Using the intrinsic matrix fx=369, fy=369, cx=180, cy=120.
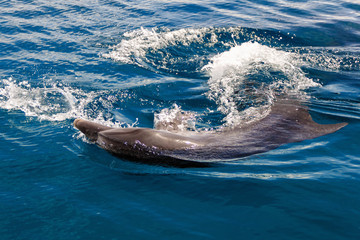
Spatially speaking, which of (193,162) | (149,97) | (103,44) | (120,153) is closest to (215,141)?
(193,162)

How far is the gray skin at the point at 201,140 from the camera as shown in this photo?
5.84 meters

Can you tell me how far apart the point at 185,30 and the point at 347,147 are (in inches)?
329

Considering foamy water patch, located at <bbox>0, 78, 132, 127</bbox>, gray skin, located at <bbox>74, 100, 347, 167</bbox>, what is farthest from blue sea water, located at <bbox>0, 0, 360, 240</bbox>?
gray skin, located at <bbox>74, 100, 347, 167</bbox>

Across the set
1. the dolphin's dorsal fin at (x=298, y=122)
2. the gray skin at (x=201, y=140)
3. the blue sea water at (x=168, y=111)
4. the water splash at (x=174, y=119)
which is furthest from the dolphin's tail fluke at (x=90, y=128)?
the dolphin's dorsal fin at (x=298, y=122)

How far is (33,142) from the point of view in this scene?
269 inches

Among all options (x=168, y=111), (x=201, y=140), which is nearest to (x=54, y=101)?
(x=168, y=111)

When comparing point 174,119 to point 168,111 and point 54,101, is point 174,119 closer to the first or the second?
point 168,111

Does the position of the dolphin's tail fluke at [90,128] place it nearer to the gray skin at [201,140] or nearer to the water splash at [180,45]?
the gray skin at [201,140]

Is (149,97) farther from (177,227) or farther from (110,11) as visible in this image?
(110,11)

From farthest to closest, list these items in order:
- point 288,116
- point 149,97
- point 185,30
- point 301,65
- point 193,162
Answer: point 185,30 → point 301,65 → point 149,97 → point 288,116 → point 193,162

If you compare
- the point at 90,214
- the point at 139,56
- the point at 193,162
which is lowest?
the point at 90,214

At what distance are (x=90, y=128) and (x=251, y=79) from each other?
489 cm

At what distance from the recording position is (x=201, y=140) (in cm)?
632

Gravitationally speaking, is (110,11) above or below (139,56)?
above
